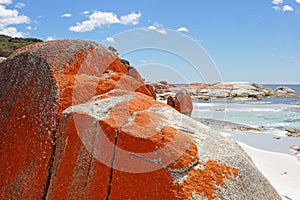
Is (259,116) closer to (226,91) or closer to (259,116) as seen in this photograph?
(259,116)

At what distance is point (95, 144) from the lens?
2928mm

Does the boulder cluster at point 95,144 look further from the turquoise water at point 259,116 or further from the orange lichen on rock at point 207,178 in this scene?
the turquoise water at point 259,116

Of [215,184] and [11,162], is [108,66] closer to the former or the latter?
[11,162]

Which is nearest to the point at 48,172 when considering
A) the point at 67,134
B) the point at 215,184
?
the point at 67,134

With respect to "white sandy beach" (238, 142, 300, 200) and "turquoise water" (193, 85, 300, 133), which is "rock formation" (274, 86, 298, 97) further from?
"white sandy beach" (238, 142, 300, 200)

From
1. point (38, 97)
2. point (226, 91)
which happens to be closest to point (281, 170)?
point (38, 97)

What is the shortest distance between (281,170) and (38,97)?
8.00m

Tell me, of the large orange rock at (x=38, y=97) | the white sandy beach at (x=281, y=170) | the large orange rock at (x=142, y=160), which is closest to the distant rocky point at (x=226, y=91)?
the white sandy beach at (x=281, y=170)

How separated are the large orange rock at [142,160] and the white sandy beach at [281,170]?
413cm

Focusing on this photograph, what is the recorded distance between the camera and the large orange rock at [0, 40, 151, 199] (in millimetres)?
3240

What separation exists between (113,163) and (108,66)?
206 cm

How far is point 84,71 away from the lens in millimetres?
4023

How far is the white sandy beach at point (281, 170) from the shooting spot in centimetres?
704

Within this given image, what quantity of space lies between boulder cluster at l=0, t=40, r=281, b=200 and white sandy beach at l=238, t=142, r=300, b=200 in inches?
166
